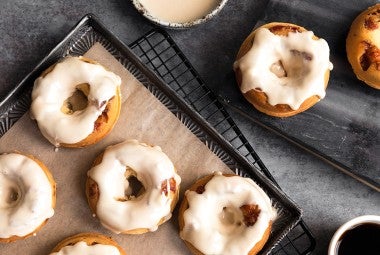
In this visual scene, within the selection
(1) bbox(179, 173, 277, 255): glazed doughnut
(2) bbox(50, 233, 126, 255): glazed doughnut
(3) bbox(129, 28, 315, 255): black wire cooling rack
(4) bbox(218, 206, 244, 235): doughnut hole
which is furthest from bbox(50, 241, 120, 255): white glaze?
(3) bbox(129, 28, 315, 255): black wire cooling rack

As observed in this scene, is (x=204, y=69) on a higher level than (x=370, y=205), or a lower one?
higher

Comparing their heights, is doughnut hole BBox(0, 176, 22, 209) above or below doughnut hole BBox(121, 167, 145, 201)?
above

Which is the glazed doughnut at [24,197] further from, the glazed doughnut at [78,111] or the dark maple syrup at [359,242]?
the dark maple syrup at [359,242]

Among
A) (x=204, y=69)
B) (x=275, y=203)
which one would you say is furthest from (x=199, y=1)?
(x=275, y=203)

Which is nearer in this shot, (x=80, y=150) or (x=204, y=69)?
(x=80, y=150)

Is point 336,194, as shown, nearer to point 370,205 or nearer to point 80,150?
point 370,205

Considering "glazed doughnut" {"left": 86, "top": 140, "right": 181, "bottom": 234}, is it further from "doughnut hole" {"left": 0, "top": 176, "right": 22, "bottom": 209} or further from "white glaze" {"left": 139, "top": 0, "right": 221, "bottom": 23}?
"white glaze" {"left": 139, "top": 0, "right": 221, "bottom": 23}

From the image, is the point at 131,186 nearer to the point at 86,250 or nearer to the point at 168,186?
the point at 168,186
